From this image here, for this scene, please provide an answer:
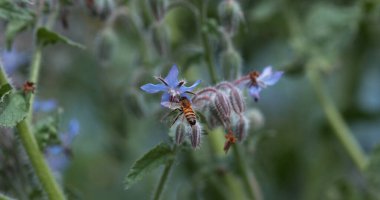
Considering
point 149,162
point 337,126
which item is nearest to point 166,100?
point 149,162

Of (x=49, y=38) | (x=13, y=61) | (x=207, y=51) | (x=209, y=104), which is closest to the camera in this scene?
(x=209, y=104)

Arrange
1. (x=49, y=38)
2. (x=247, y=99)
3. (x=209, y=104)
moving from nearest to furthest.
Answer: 1. (x=209, y=104)
2. (x=49, y=38)
3. (x=247, y=99)

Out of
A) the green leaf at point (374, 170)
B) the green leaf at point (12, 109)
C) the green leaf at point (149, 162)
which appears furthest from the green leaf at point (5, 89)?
the green leaf at point (374, 170)

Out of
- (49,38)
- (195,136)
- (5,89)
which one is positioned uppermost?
(49,38)

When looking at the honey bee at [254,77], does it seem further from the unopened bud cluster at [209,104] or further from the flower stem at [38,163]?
the flower stem at [38,163]

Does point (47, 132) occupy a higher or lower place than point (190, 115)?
higher

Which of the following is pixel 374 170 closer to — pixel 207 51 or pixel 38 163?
pixel 207 51
